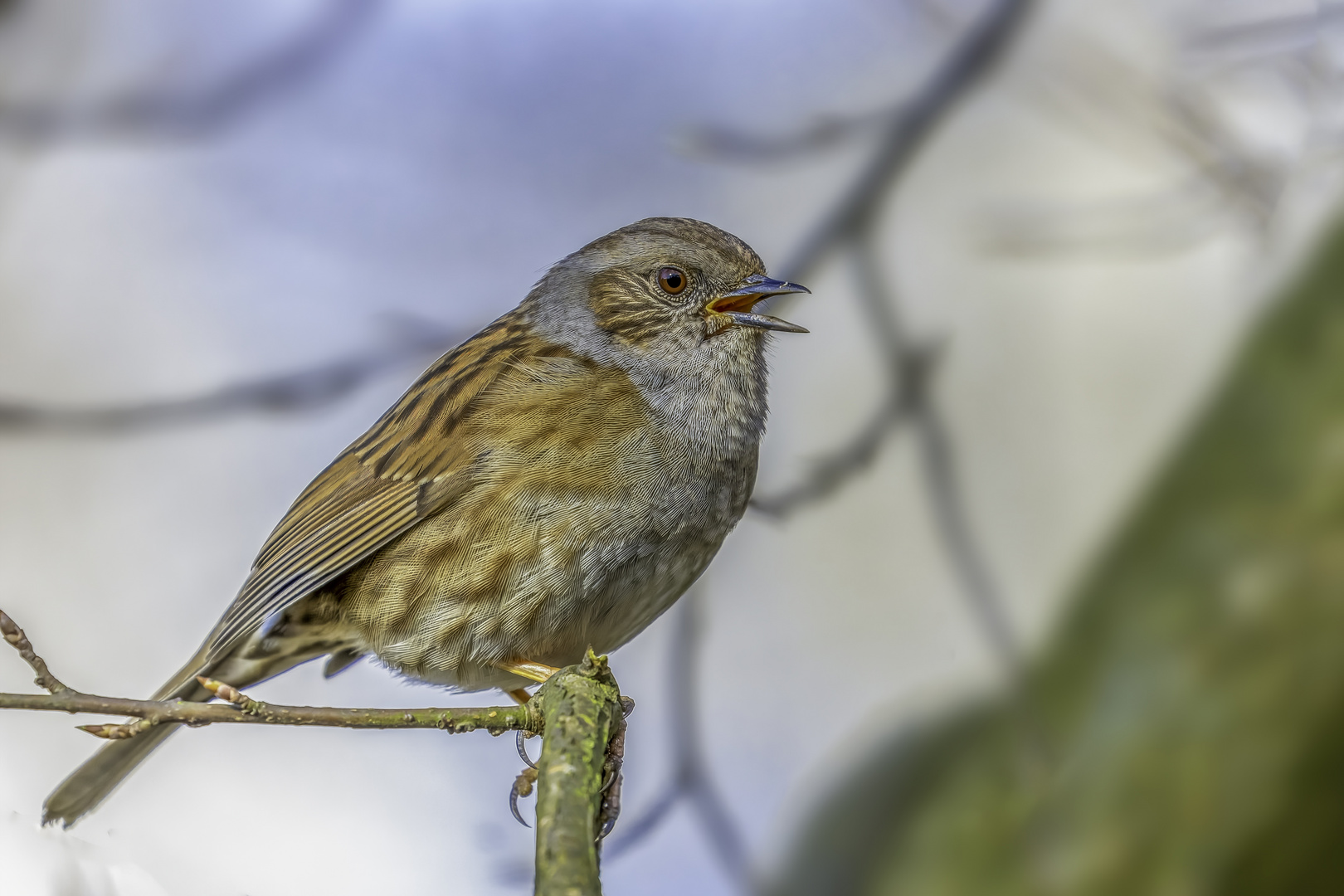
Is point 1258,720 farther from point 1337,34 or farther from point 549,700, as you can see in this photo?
point 1337,34

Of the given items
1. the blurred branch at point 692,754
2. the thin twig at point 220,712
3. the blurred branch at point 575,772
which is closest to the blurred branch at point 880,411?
the blurred branch at point 692,754

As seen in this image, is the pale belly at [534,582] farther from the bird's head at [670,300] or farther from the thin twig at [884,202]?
the thin twig at [884,202]

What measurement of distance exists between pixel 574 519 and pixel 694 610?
115 centimetres

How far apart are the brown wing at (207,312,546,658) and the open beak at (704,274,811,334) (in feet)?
1.98

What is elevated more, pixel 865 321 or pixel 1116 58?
pixel 1116 58

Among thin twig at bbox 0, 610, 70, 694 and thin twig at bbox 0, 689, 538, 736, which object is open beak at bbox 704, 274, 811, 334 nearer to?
thin twig at bbox 0, 689, 538, 736

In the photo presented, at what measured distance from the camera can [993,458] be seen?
665cm

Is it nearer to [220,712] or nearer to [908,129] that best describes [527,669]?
[220,712]

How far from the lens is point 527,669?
10.2 ft

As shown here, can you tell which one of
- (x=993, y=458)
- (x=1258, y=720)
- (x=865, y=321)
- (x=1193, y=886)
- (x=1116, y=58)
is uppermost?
(x=1116, y=58)

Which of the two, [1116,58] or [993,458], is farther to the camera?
[993,458]

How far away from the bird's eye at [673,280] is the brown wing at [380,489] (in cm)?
45

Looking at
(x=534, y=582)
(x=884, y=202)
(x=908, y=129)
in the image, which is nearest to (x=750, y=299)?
(x=884, y=202)

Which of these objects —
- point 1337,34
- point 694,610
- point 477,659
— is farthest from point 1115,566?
point 477,659
